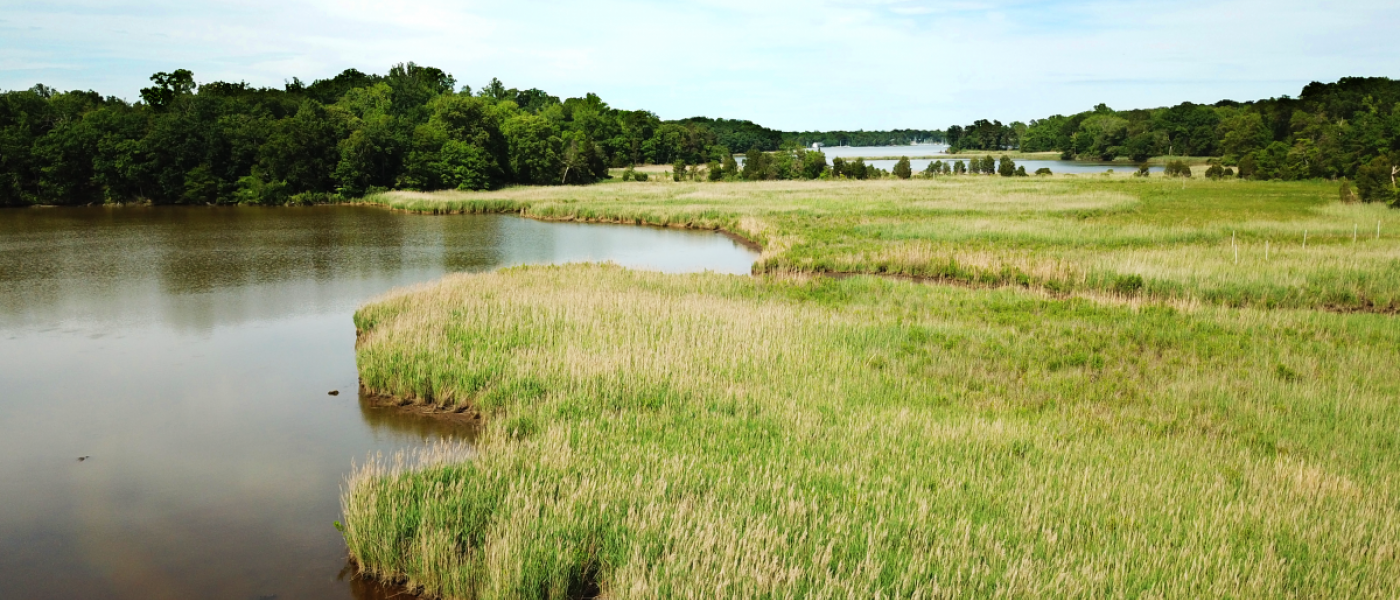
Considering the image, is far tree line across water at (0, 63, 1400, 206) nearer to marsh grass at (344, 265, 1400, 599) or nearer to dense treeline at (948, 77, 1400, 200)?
dense treeline at (948, 77, 1400, 200)

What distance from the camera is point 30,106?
60.7m

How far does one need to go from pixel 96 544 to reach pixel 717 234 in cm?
3248

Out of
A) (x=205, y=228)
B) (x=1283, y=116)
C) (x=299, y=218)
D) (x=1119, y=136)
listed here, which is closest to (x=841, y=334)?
(x=205, y=228)

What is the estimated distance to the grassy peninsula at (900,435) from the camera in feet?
19.8

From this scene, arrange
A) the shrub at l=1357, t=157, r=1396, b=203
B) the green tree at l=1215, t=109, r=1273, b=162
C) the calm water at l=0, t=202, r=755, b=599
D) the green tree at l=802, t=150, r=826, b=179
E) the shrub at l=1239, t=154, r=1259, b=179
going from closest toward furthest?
Result: the calm water at l=0, t=202, r=755, b=599
the shrub at l=1357, t=157, r=1396, b=203
the shrub at l=1239, t=154, r=1259, b=179
the green tree at l=1215, t=109, r=1273, b=162
the green tree at l=802, t=150, r=826, b=179

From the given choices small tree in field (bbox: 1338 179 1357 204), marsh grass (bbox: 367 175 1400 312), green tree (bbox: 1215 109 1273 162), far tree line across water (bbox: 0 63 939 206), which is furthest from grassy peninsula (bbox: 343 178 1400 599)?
green tree (bbox: 1215 109 1273 162)

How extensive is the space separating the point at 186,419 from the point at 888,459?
10.2 meters

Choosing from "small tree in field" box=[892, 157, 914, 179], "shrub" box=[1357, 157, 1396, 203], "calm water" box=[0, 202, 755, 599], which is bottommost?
"calm water" box=[0, 202, 755, 599]

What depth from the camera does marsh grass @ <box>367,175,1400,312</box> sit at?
19.0 meters

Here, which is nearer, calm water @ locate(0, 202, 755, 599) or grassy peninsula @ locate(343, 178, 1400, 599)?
grassy peninsula @ locate(343, 178, 1400, 599)

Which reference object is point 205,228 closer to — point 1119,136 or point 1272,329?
point 1272,329

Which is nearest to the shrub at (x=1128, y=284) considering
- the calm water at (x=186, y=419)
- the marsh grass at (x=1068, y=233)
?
the marsh grass at (x=1068, y=233)

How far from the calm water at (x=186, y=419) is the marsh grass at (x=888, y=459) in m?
1.20

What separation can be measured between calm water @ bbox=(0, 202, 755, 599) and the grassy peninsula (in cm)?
101
